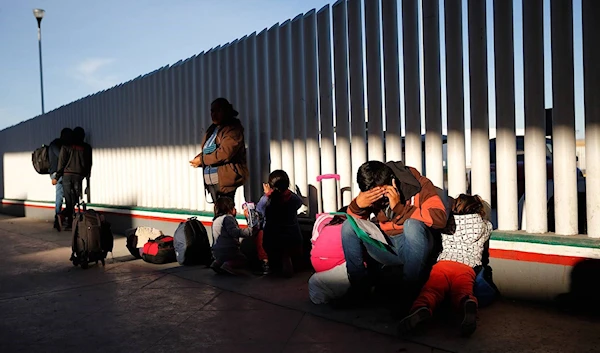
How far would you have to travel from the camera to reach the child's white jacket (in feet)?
13.8

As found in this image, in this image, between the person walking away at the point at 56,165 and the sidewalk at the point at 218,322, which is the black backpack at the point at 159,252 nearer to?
the sidewalk at the point at 218,322

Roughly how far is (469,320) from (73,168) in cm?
878

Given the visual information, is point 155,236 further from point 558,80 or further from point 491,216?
point 558,80

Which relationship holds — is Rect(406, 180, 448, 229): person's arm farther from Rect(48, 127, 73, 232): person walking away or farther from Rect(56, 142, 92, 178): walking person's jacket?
Rect(48, 127, 73, 232): person walking away

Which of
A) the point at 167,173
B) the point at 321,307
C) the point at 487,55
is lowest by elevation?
the point at 321,307

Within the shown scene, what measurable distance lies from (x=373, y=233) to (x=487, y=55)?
1.88m

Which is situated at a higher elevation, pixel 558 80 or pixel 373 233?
pixel 558 80

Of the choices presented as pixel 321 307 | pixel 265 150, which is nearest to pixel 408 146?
pixel 321 307

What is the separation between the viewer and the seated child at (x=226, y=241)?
6.02 metres

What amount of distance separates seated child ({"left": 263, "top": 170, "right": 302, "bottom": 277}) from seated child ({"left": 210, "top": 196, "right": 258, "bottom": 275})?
16.0 inches

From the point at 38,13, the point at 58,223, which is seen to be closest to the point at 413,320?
the point at 58,223

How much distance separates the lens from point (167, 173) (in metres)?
8.80

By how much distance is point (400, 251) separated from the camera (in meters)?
4.30

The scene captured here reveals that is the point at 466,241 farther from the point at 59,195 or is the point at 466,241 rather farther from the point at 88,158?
the point at 59,195
